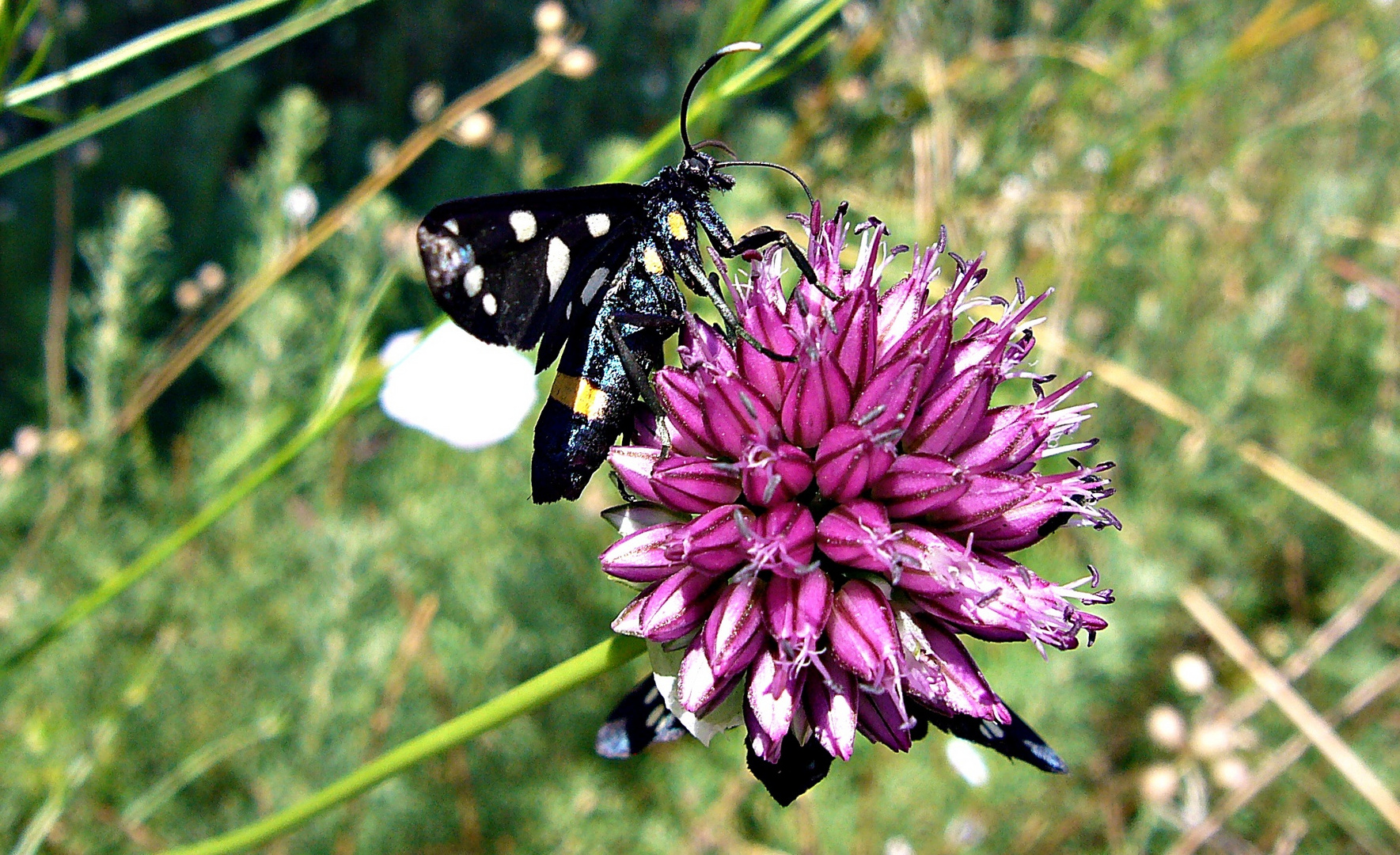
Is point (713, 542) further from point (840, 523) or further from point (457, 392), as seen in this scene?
point (457, 392)

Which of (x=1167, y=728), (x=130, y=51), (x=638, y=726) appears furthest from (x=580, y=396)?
(x=1167, y=728)

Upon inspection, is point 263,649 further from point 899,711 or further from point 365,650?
point 899,711

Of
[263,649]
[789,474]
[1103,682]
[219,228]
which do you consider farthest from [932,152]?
[219,228]

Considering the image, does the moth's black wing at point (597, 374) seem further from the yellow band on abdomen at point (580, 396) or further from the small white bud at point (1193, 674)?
the small white bud at point (1193, 674)

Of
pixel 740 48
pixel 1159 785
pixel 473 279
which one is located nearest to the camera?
pixel 473 279

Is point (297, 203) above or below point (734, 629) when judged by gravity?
above

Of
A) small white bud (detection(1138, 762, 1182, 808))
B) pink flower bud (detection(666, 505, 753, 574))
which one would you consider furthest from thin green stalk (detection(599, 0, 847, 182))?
small white bud (detection(1138, 762, 1182, 808))

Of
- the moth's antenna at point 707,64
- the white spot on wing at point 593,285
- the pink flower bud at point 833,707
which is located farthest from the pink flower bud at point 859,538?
the moth's antenna at point 707,64
